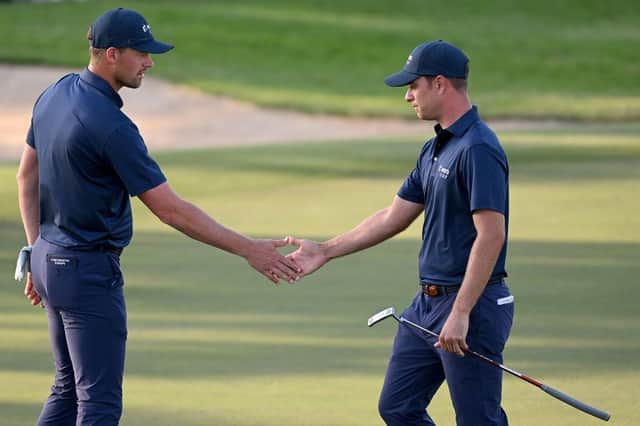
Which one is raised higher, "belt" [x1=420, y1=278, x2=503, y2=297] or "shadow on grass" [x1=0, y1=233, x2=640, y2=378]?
"belt" [x1=420, y1=278, x2=503, y2=297]

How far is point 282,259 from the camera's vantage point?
669 centimetres

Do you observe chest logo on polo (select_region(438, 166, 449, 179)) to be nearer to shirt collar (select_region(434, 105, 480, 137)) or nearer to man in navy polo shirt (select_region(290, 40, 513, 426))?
man in navy polo shirt (select_region(290, 40, 513, 426))

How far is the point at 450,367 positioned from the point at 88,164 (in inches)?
69.1

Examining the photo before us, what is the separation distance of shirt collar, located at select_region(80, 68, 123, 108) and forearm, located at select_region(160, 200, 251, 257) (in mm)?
547

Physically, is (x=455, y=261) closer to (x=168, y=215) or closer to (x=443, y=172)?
(x=443, y=172)

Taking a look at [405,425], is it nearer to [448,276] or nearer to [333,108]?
[448,276]

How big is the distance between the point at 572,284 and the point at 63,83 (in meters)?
5.76

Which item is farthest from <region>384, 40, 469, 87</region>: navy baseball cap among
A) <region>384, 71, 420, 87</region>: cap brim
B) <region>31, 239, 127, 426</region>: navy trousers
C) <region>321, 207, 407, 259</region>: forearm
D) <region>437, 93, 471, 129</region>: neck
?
<region>31, 239, 127, 426</region>: navy trousers

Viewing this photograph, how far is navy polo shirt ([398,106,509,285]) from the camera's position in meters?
5.74

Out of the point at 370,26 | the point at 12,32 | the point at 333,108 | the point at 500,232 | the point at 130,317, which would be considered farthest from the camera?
the point at 370,26

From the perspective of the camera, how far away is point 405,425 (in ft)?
20.1

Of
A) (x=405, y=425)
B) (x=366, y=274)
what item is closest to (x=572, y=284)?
(x=366, y=274)

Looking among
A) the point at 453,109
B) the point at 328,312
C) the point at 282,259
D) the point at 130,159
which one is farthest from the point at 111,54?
the point at 328,312

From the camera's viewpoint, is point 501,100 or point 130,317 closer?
point 130,317
